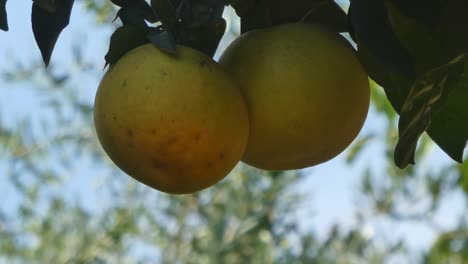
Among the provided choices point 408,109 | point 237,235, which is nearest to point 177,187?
point 408,109

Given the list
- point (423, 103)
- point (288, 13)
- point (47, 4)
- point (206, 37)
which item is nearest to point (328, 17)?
point (288, 13)

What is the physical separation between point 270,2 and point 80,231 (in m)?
3.74

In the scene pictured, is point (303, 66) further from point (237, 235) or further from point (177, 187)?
point (237, 235)

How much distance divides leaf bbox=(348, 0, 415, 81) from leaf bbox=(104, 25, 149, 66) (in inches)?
10.9

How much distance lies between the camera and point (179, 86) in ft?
4.11

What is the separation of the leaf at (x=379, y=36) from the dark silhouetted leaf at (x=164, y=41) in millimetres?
224

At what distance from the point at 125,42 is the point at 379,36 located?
33cm

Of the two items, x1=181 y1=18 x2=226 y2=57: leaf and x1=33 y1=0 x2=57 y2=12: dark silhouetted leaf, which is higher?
x1=33 y1=0 x2=57 y2=12: dark silhouetted leaf

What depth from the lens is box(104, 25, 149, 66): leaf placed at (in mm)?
1351

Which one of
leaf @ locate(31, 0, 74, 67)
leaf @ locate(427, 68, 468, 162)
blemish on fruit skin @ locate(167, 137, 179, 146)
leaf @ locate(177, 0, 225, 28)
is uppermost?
leaf @ locate(177, 0, 225, 28)

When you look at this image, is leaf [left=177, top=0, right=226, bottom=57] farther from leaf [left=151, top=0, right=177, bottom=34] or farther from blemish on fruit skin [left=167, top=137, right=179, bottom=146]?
blemish on fruit skin [left=167, top=137, right=179, bottom=146]

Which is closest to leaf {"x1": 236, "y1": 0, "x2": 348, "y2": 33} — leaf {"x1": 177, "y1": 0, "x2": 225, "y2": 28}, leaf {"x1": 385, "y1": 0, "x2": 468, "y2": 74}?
leaf {"x1": 177, "y1": 0, "x2": 225, "y2": 28}

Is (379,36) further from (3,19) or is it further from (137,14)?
(3,19)

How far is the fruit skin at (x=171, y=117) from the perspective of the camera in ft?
4.09
